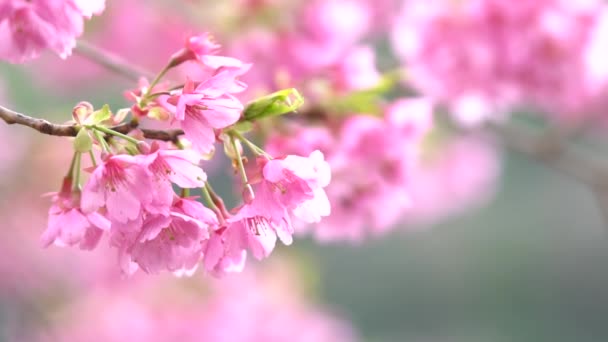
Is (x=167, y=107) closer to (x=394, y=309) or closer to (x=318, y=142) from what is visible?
(x=318, y=142)

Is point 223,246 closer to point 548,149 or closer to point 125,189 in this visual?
point 125,189

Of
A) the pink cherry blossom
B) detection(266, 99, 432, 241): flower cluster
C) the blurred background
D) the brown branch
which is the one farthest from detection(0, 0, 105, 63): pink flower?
the blurred background

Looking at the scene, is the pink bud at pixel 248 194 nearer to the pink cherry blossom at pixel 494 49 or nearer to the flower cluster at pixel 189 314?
the pink cherry blossom at pixel 494 49

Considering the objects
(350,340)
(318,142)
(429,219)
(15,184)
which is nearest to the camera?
(318,142)

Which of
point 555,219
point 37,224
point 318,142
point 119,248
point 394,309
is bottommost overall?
point 119,248

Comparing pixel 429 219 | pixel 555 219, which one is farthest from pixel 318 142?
pixel 555 219

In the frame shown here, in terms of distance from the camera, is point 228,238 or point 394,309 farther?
point 394,309

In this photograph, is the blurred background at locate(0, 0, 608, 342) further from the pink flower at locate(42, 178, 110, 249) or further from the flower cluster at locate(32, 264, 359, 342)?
the pink flower at locate(42, 178, 110, 249)
